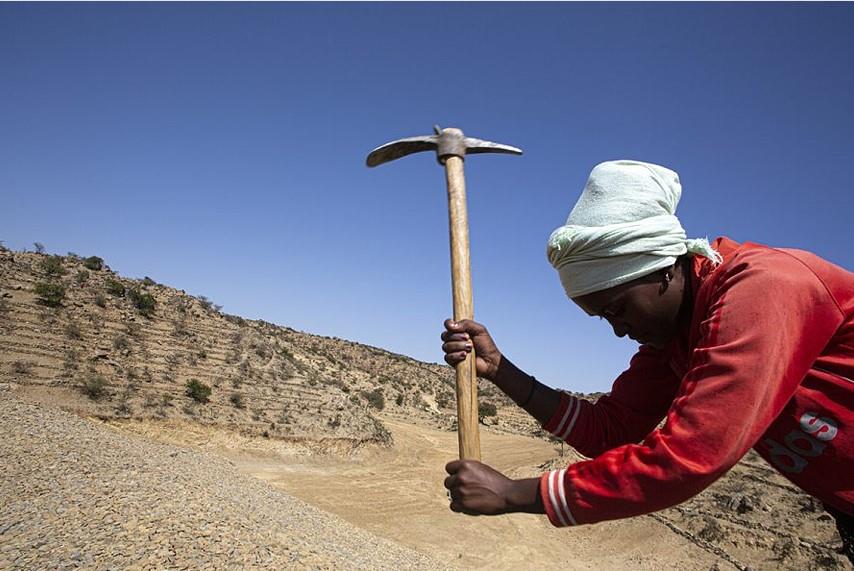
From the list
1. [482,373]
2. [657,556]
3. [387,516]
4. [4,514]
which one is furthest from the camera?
[387,516]

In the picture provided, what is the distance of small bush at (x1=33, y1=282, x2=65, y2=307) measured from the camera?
15273 millimetres

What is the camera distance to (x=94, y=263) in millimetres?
22766

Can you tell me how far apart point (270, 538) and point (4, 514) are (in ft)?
7.73

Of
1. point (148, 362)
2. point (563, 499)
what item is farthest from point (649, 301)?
point (148, 362)

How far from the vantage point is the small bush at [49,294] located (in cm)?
1527

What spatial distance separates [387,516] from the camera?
9266mm

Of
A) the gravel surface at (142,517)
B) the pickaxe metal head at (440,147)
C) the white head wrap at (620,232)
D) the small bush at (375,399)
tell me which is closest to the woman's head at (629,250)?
the white head wrap at (620,232)

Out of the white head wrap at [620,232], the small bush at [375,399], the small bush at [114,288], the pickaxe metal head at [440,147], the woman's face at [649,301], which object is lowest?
the small bush at [375,399]

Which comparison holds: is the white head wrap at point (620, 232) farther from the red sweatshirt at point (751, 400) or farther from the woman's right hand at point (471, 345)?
the woman's right hand at point (471, 345)

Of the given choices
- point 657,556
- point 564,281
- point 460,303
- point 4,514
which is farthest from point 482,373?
point 657,556

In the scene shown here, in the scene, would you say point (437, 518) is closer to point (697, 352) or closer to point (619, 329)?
point (619, 329)

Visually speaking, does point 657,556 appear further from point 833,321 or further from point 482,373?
point 833,321

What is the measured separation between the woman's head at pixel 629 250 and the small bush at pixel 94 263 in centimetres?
2393

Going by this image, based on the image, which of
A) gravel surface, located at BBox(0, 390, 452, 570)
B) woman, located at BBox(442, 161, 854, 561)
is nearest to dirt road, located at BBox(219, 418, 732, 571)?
gravel surface, located at BBox(0, 390, 452, 570)
